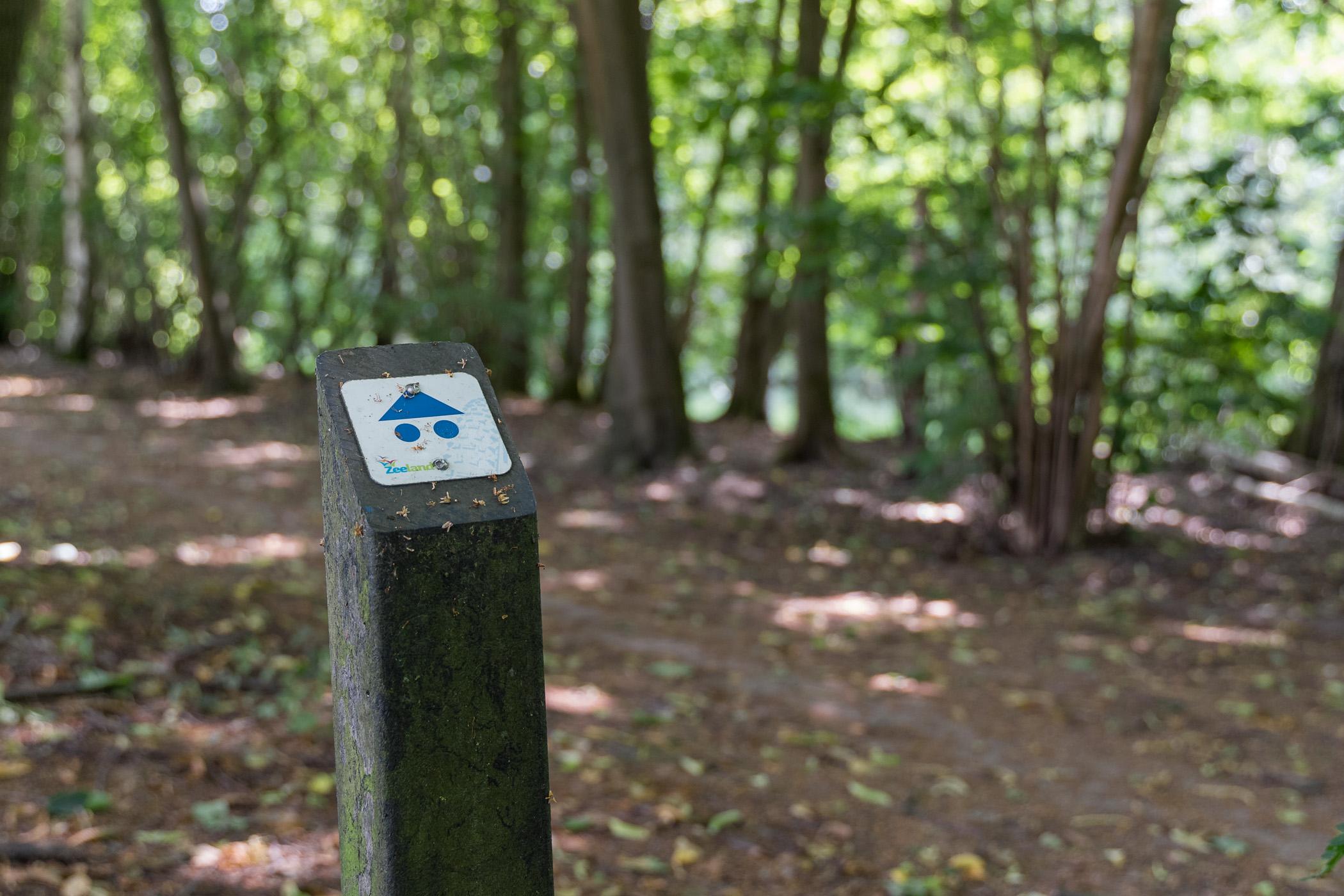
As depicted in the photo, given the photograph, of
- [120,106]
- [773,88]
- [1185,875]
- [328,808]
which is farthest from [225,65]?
[1185,875]

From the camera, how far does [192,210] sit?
12391 mm

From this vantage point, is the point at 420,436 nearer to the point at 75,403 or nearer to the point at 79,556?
the point at 79,556

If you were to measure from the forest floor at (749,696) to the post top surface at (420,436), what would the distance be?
5.84 ft

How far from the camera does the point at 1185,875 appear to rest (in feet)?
12.2

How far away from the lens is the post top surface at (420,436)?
6.08 ft

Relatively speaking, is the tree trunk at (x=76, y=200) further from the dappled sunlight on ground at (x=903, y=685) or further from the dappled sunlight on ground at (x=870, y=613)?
the dappled sunlight on ground at (x=903, y=685)

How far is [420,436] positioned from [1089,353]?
20.9 feet

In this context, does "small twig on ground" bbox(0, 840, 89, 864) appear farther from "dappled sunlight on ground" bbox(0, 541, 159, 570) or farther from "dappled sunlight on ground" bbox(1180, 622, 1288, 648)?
"dappled sunlight on ground" bbox(1180, 622, 1288, 648)

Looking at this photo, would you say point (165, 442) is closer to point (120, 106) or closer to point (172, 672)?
point (172, 672)

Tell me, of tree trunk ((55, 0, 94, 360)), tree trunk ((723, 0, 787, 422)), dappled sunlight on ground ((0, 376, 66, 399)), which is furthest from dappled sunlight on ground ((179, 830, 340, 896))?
tree trunk ((55, 0, 94, 360))

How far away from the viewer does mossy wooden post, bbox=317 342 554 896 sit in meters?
1.84

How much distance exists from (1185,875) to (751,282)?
1112 centimetres

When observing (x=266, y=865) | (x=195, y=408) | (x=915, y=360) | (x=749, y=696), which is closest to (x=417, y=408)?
(x=266, y=865)

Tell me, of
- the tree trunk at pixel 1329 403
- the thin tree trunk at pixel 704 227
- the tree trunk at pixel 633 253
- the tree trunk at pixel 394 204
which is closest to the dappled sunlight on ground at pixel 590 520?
the tree trunk at pixel 633 253
